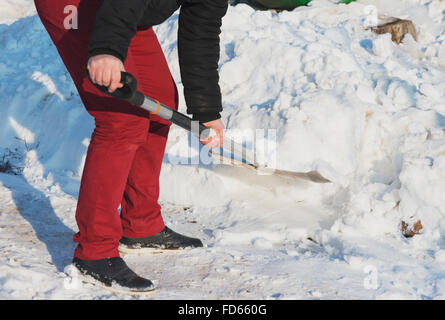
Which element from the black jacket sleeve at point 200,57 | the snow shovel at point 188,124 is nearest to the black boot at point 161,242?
the snow shovel at point 188,124

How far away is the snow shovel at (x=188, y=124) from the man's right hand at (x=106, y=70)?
0.02 m

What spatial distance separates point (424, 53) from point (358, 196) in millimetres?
2346

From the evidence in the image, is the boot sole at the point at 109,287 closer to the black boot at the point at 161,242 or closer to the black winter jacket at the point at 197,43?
the black boot at the point at 161,242

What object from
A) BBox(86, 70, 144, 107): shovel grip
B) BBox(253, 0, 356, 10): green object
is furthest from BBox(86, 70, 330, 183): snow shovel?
BBox(253, 0, 356, 10): green object

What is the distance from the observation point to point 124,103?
1.92m

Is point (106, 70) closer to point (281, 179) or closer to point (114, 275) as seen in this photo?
point (114, 275)

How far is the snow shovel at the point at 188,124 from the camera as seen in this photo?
5.73ft

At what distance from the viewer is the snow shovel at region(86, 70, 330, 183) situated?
1.75 meters

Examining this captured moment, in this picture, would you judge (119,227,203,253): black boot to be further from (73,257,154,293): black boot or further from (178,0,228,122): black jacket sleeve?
(178,0,228,122): black jacket sleeve

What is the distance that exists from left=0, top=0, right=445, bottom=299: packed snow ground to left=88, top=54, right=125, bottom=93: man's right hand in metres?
0.81

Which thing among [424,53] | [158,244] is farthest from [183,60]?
[424,53]

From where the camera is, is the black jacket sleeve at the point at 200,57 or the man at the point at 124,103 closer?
the man at the point at 124,103

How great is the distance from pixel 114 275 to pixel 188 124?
2.31 feet

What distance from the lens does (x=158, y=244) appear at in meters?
2.39
